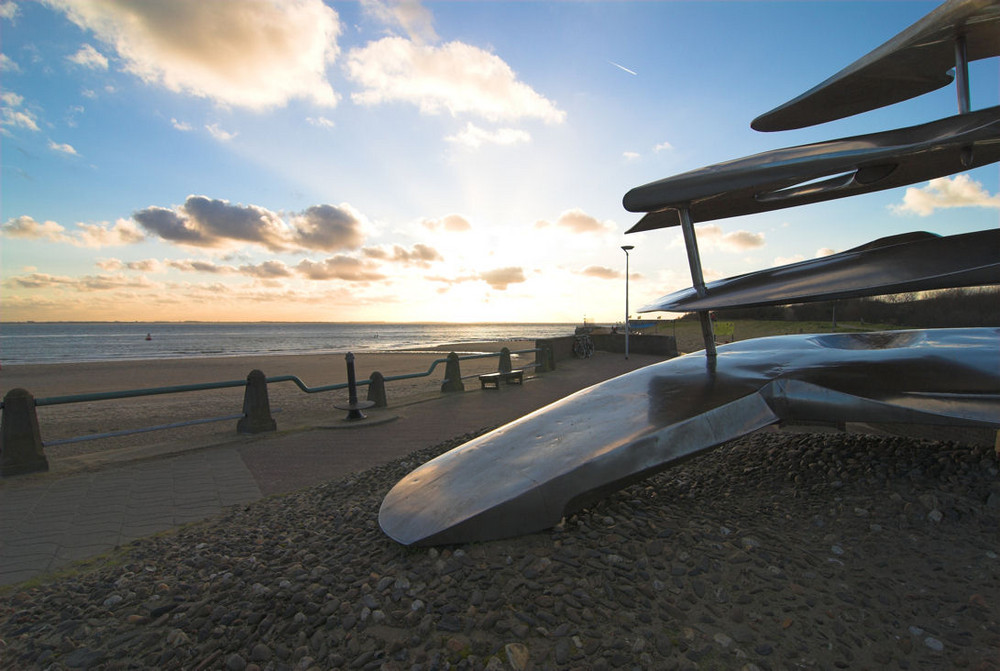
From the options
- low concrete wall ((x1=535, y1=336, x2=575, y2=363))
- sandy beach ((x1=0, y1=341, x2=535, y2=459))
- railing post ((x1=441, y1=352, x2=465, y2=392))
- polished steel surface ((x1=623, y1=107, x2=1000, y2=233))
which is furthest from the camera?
low concrete wall ((x1=535, y1=336, x2=575, y2=363))

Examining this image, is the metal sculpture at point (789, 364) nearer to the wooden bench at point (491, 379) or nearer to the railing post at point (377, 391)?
the railing post at point (377, 391)

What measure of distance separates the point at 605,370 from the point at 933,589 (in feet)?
46.9

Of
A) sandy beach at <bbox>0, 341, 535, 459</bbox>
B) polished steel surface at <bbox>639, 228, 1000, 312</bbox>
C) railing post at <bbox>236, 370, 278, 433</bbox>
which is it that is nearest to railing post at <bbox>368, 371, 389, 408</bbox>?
sandy beach at <bbox>0, 341, 535, 459</bbox>

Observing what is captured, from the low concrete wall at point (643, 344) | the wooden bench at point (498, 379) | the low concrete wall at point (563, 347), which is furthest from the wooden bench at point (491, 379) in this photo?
the low concrete wall at point (643, 344)

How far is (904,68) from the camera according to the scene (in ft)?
11.9

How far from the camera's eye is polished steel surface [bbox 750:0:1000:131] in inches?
121

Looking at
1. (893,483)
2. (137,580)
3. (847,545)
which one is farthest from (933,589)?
(137,580)

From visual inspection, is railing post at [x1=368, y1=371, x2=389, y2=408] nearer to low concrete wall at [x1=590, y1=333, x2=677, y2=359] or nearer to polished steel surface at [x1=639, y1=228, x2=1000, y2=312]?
polished steel surface at [x1=639, y1=228, x2=1000, y2=312]

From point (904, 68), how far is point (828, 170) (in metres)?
1.31

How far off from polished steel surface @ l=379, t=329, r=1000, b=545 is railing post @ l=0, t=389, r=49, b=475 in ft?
16.3

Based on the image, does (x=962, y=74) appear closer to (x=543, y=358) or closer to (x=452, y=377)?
(x=452, y=377)

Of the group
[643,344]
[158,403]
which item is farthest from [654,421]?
[643,344]

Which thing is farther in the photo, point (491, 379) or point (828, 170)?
point (491, 379)

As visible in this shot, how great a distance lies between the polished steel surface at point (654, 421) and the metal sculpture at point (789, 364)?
0.01 metres
